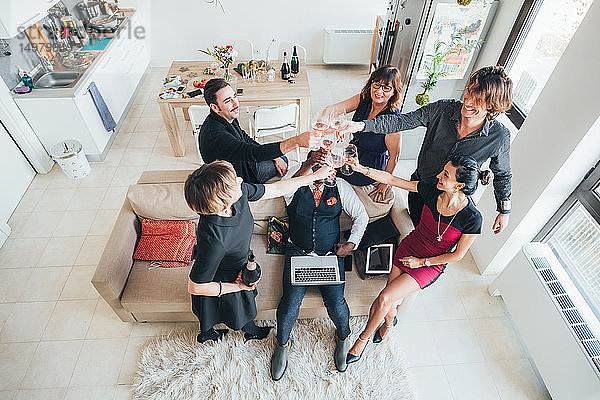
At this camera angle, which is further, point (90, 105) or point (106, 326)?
point (90, 105)

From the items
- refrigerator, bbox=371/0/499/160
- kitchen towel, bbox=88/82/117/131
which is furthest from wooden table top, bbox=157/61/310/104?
refrigerator, bbox=371/0/499/160

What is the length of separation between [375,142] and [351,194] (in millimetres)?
412

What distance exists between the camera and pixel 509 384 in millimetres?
2332

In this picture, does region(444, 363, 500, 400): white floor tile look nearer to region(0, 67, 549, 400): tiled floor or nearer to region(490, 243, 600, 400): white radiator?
region(0, 67, 549, 400): tiled floor

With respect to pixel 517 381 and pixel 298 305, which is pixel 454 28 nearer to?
pixel 298 305

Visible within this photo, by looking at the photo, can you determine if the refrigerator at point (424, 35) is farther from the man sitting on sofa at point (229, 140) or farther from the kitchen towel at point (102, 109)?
the kitchen towel at point (102, 109)

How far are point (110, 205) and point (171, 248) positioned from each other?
1.39 metres

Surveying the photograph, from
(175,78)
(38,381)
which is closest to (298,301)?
(38,381)

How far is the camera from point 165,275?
2.39m

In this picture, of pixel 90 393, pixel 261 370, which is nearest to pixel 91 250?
pixel 90 393

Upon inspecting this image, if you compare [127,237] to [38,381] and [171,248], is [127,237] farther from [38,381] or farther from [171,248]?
[38,381]

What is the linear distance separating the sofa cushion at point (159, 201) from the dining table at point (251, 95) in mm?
1414

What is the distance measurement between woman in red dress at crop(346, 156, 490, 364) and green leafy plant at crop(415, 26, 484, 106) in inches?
58.8

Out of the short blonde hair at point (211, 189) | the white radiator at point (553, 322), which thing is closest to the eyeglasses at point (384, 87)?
the short blonde hair at point (211, 189)
